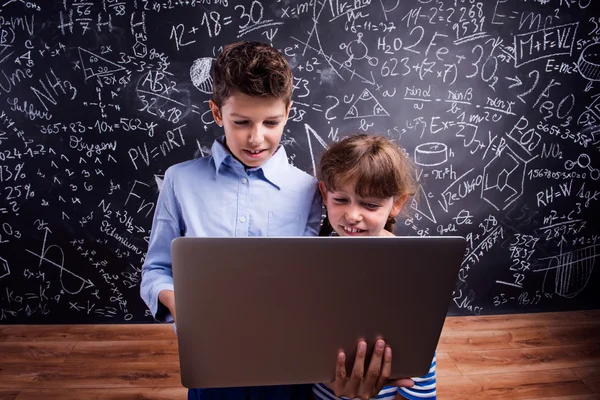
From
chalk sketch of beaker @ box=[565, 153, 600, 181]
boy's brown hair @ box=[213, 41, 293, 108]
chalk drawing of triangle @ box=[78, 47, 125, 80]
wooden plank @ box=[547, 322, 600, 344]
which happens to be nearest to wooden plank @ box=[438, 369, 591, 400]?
wooden plank @ box=[547, 322, 600, 344]

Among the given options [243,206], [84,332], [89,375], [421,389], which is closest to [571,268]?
[421,389]

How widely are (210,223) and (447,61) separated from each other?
188 cm

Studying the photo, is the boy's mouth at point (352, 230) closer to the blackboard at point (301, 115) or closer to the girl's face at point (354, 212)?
the girl's face at point (354, 212)

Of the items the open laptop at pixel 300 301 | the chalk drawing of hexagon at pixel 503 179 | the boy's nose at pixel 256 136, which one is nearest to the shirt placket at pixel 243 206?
the boy's nose at pixel 256 136

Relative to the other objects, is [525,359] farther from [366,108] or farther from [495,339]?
Answer: [366,108]

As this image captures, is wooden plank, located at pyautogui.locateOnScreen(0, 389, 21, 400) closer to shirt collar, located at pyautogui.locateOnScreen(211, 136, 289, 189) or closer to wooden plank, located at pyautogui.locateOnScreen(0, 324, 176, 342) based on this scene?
wooden plank, located at pyautogui.locateOnScreen(0, 324, 176, 342)

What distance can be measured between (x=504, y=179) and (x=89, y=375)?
2589 mm

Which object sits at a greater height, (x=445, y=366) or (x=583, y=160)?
(x=583, y=160)

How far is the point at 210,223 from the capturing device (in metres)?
0.97

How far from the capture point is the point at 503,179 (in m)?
2.46

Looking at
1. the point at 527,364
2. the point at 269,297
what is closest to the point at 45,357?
the point at 269,297

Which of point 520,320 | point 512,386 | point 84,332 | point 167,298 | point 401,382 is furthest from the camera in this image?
point 520,320

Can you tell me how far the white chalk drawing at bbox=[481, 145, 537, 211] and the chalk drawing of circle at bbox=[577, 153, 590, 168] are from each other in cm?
30

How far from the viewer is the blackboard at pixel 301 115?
210 cm
